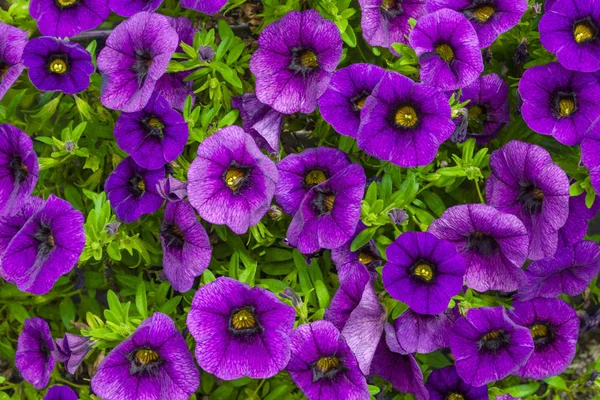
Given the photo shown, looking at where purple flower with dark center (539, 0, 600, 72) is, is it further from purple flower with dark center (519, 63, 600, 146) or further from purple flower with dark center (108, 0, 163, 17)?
purple flower with dark center (108, 0, 163, 17)

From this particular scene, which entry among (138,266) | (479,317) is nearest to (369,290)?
(479,317)

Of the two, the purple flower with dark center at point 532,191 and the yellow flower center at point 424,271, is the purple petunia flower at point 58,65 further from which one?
the purple flower with dark center at point 532,191

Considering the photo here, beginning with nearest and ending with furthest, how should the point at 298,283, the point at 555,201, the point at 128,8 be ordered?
the point at 555,201 → the point at 128,8 → the point at 298,283

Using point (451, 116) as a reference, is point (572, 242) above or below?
below

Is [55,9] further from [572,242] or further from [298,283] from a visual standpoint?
[572,242]

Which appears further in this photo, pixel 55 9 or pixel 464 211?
pixel 55 9

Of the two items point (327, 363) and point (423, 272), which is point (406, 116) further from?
point (327, 363)
